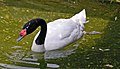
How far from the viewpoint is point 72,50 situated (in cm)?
918

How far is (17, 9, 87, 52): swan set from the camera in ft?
28.9

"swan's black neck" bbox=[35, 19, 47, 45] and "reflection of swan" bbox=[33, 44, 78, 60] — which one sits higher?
"swan's black neck" bbox=[35, 19, 47, 45]

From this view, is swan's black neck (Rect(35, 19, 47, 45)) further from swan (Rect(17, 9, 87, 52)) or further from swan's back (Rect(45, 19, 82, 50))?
swan's back (Rect(45, 19, 82, 50))

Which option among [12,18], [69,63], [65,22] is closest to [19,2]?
[12,18]

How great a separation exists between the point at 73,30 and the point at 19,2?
283 cm

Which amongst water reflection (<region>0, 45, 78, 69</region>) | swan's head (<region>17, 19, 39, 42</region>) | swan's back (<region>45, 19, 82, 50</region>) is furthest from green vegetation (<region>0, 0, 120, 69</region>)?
swan's head (<region>17, 19, 39, 42</region>)

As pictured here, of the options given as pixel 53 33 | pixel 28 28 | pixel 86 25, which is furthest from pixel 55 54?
pixel 86 25

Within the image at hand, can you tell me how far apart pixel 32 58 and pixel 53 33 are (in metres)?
1.04

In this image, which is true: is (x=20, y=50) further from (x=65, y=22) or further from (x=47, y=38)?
(x=65, y=22)

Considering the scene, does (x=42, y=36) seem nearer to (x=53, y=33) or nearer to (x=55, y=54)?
(x=53, y=33)

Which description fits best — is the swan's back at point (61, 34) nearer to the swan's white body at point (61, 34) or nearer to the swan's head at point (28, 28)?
the swan's white body at point (61, 34)

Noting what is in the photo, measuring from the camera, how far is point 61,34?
9422 millimetres

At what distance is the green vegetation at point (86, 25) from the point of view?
851 centimetres

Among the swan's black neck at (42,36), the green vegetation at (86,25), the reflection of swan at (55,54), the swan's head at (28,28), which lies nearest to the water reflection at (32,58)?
the reflection of swan at (55,54)
